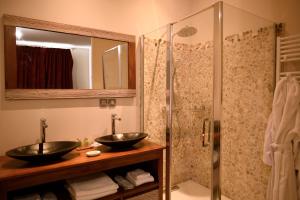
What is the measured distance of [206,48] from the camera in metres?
2.55

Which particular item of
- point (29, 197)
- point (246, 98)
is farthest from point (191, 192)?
point (29, 197)

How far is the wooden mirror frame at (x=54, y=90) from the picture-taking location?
174 cm

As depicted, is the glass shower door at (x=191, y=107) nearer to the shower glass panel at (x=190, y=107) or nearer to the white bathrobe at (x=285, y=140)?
the shower glass panel at (x=190, y=107)

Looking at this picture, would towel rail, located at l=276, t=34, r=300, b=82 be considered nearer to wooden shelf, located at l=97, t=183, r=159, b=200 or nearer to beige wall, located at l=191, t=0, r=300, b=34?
beige wall, located at l=191, t=0, r=300, b=34

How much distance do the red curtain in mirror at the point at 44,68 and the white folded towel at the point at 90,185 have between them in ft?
2.88

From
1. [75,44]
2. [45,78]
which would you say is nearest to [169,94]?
[75,44]

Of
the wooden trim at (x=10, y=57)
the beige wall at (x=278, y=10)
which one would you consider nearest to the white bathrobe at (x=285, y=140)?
the beige wall at (x=278, y=10)

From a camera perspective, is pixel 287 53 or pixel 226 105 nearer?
pixel 287 53

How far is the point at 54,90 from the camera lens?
194cm

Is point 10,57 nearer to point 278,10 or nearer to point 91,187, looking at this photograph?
point 91,187

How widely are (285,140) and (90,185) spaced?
167 centimetres

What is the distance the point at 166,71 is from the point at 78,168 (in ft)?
4.54

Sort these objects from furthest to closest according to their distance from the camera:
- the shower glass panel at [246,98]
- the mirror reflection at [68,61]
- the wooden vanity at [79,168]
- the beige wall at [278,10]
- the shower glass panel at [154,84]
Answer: the shower glass panel at [154,84], the shower glass panel at [246,98], the beige wall at [278,10], the mirror reflection at [68,61], the wooden vanity at [79,168]

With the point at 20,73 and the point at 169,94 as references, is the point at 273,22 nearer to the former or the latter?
the point at 169,94
